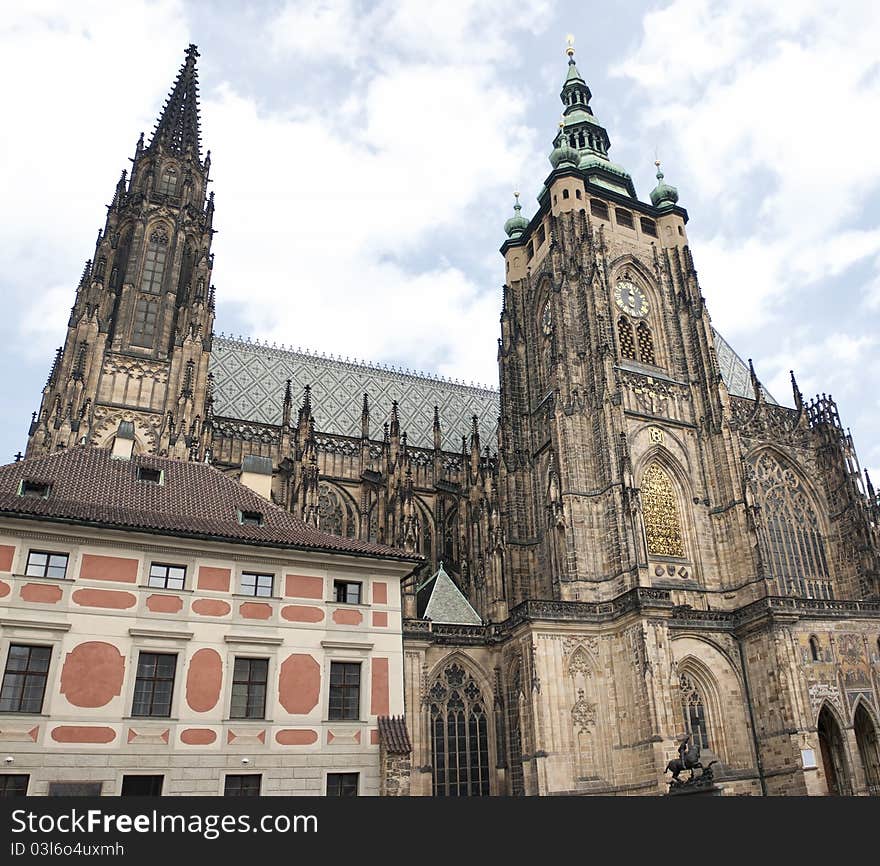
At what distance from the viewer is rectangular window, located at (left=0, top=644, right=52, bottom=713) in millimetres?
17594

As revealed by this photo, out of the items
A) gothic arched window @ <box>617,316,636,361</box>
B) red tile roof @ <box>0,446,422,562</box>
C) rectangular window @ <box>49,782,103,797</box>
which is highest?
gothic arched window @ <box>617,316,636,361</box>

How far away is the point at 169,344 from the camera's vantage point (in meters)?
38.2

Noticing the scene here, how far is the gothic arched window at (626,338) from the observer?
3906 cm

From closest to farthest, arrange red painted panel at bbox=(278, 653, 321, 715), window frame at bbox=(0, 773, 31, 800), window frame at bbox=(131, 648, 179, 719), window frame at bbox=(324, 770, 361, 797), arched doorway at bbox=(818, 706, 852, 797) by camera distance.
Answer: window frame at bbox=(0, 773, 31, 800) → window frame at bbox=(131, 648, 179, 719) → window frame at bbox=(324, 770, 361, 797) → red painted panel at bbox=(278, 653, 321, 715) → arched doorway at bbox=(818, 706, 852, 797)

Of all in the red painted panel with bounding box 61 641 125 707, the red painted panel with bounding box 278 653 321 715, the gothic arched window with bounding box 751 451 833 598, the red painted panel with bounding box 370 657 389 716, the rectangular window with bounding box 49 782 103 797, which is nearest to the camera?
the rectangular window with bounding box 49 782 103 797

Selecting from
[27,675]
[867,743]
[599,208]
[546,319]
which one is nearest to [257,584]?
[27,675]

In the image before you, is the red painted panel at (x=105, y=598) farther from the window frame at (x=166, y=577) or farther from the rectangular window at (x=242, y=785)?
the rectangular window at (x=242, y=785)

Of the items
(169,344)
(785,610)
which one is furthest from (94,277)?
(785,610)

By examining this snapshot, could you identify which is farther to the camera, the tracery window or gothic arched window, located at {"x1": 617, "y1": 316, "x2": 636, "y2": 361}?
the tracery window

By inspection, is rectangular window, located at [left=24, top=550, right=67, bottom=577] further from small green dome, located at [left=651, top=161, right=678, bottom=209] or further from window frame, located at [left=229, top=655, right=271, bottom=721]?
small green dome, located at [left=651, top=161, right=678, bottom=209]

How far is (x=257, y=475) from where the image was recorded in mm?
26781

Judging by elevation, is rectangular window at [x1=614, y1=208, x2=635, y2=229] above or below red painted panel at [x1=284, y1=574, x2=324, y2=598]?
above

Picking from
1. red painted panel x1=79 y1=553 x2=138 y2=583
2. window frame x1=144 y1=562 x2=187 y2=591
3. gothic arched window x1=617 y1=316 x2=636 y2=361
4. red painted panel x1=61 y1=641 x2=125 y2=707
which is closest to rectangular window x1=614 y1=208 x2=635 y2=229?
gothic arched window x1=617 y1=316 x2=636 y2=361

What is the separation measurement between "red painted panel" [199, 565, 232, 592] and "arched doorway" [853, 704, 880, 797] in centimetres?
2467
